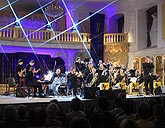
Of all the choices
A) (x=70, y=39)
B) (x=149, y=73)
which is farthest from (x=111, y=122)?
(x=70, y=39)

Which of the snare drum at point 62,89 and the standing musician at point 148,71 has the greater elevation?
the standing musician at point 148,71

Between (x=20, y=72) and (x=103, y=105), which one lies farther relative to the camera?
(x=20, y=72)

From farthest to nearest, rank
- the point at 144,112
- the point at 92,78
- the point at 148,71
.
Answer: the point at 148,71
the point at 92,78
the point at 144,112

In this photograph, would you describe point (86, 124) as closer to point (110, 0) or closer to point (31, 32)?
point (31, 32)

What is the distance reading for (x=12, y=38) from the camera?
1652cm

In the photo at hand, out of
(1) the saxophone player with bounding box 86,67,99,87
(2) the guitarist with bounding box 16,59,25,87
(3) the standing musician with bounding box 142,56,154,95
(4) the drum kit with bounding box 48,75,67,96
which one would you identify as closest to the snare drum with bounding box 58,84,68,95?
(4) the drum kit with bounding box 48,75,67,96

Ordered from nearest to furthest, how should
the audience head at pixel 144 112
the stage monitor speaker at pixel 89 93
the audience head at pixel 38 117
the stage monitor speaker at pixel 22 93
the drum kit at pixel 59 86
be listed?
1. the audience head at pixel 38 117
2. the audience head at pixel 144 112
3. the stage monitor speaker at pixel 89 93
4. the stage monitor speaker at pixel 22 93
5. the drum kit at pixel 59 86

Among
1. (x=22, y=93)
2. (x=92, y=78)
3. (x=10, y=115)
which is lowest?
(x=22, y=93)

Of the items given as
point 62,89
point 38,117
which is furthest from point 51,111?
point 62,89

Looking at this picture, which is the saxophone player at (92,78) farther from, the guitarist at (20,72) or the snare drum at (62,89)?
the guitarist at (20,72)

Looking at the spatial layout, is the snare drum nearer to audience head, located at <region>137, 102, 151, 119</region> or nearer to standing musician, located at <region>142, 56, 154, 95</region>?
standing musician, located at <region>142, 56, 154, 95</region>

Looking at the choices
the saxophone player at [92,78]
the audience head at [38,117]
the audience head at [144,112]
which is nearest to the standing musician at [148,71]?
the saxophone player at [92,78]

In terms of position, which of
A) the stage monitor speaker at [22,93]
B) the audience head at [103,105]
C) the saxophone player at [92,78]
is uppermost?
the saxophone player at [92,78]

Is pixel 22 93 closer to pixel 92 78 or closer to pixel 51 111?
pixel 92 78
